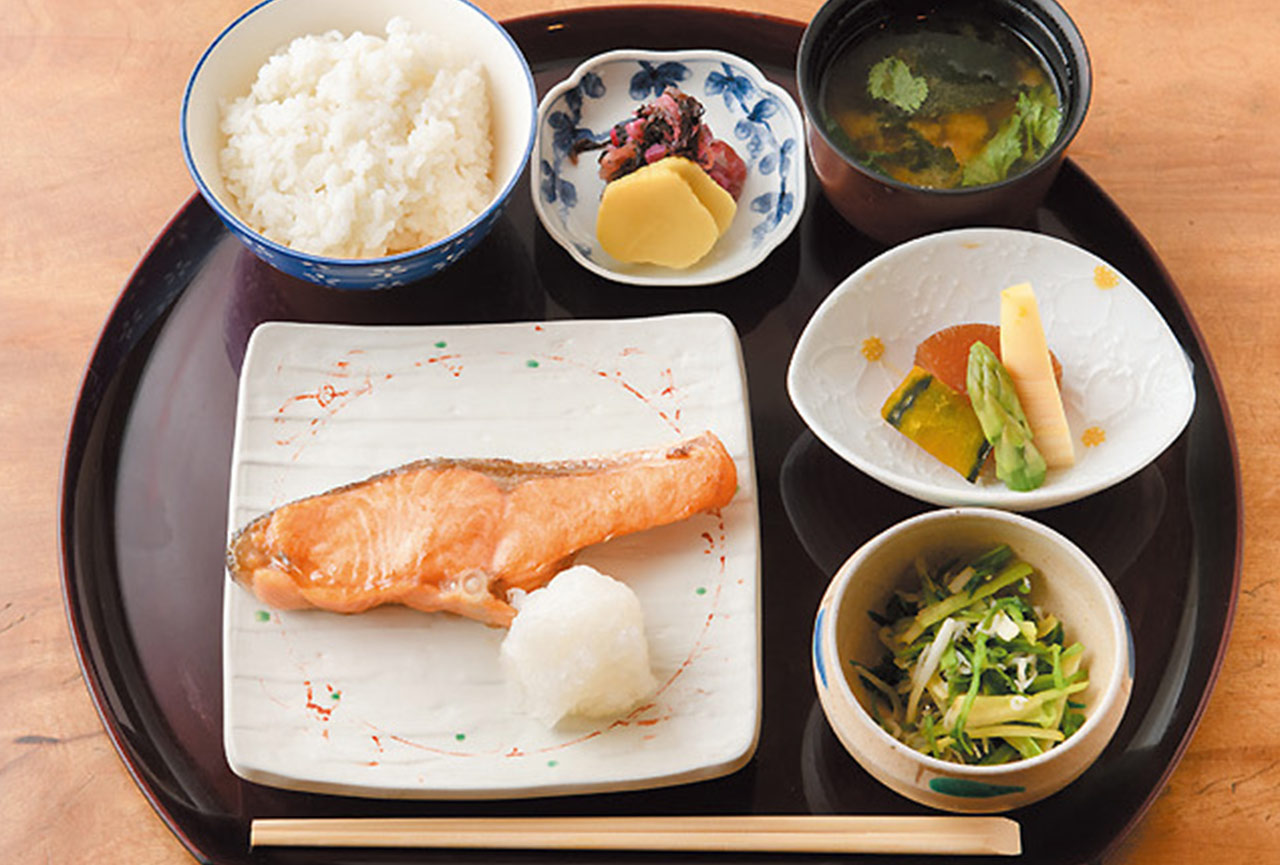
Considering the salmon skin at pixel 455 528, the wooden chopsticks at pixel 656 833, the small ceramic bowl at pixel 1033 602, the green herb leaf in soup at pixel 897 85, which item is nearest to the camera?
the small ceramic bowl at pixel 1033 602

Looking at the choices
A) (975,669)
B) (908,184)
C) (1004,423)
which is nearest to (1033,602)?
(975,669)

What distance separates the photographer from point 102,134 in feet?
7.26

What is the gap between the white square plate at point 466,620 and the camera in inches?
64.2

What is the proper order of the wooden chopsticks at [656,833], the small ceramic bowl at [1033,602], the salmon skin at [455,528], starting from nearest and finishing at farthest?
the small ceramic bowl at [1033,602]
the wooden chopsticks at [656,833]
the salmon skin at [455,528]

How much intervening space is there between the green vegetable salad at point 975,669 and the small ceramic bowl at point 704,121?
579 mm

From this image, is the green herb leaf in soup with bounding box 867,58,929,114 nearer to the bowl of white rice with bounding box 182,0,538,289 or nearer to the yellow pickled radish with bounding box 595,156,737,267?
the yellow pickled radish with bounding box 595,156,737,267

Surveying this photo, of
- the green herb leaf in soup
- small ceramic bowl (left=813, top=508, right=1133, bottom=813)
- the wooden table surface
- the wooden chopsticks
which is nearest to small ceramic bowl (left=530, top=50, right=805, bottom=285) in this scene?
the green herb leaf in soup

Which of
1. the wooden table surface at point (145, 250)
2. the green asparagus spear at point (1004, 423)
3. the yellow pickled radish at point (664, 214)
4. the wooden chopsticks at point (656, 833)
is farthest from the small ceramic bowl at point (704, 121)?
the wooden chopsticks at point (656, 833)

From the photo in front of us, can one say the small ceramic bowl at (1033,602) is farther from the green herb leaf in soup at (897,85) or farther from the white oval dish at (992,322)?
the green herb leaf in soup at (897,85)

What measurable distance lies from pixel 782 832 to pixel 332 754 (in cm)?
55

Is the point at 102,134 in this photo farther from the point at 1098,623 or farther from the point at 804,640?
the point at 1098,623

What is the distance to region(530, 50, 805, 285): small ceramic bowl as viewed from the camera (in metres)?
1.97

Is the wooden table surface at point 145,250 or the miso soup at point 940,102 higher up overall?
the miso soup at point 940,102

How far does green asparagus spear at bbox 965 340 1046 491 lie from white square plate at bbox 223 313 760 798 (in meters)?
0.31
